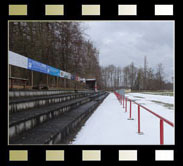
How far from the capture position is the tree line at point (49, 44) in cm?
727

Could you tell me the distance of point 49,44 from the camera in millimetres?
9047

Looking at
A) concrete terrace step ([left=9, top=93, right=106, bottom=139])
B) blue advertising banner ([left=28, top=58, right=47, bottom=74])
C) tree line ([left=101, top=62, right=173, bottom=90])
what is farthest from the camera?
tree line ([left=101, top=62, right=173, bottom=90])

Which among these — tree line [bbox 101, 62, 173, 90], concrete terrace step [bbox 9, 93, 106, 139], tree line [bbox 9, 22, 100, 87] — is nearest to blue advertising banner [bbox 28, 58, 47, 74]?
tree line [bbox 9, 22, 100, 87]

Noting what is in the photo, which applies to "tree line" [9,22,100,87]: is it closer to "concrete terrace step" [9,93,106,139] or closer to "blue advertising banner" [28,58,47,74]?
"blue advertising banner" [28,58,47,74]

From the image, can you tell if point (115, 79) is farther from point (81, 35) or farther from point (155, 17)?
point (155, 17)

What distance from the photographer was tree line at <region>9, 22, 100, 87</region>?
286 inches

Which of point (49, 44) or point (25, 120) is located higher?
point (49, 44)

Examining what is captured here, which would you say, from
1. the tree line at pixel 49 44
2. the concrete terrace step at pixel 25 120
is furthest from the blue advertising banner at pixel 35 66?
the concrete terrace step at pixel 25 120

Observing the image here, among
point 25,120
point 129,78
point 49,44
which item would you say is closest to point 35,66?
point 25,120

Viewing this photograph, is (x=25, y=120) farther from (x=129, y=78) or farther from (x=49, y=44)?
(x=129, y=78)

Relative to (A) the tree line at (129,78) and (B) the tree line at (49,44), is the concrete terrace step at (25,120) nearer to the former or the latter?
(B) the tree line at (49,44)

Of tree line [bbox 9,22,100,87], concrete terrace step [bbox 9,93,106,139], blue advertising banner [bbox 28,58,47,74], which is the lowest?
concrete terrace step [bbox 9,93,106,139]

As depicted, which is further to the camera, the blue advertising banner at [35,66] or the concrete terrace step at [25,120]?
the blue advertising banner at [35,66]

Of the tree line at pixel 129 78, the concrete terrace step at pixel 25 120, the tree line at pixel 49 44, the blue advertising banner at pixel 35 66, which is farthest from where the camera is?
the tree line at pixel 129 78
